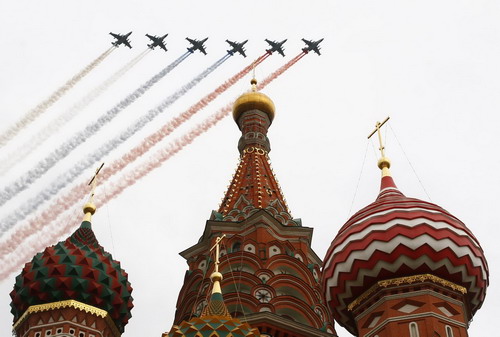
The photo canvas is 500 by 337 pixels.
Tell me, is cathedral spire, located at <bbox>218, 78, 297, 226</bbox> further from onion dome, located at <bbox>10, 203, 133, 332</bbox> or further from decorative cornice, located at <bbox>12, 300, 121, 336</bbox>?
decorative cornice, located at <bbox>12, 300, 121, 336</bbox>

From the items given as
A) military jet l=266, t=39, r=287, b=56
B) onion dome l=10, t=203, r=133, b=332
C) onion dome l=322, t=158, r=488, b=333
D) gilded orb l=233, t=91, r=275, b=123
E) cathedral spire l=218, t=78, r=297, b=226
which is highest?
military jet l=266, t=39, r=287, b=56

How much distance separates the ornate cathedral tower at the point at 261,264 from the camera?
27797mm

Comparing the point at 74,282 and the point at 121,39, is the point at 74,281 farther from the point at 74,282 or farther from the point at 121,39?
the point at 121,39

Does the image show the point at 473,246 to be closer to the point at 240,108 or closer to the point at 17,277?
the point at 17,277

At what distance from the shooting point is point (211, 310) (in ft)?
75.8

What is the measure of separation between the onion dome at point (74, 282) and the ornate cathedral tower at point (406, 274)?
6641mm

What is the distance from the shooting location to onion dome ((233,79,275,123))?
125 feet

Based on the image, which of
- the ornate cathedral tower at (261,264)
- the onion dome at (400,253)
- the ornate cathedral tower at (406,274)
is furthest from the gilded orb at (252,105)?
the ornate cathedral tower at (406,274)

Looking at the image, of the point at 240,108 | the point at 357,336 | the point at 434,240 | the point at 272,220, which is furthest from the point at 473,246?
the point at 240,108

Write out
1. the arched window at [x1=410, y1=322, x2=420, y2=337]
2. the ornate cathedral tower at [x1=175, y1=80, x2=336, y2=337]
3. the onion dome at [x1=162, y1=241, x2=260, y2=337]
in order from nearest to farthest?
1. the arched window at [x1=410, y1=322, x2=420, y2=337]
2. the onion dome at [x1=162, y1=241, x2=260, y2=337]
3. the ornate cathedral tower at [x1=175, y1=80, x2=336, y2=337]

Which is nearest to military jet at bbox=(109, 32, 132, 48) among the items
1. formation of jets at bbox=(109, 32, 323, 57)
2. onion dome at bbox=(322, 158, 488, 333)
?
formation of jets at bbox=(109, 32, 323, 57)

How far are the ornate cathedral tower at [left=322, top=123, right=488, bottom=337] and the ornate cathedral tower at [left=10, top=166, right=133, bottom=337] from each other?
6682 mm

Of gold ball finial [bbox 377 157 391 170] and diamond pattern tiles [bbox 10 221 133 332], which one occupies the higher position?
gold ball finial [bbox 377 157 391 170]

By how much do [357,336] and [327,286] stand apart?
4.63 feet
